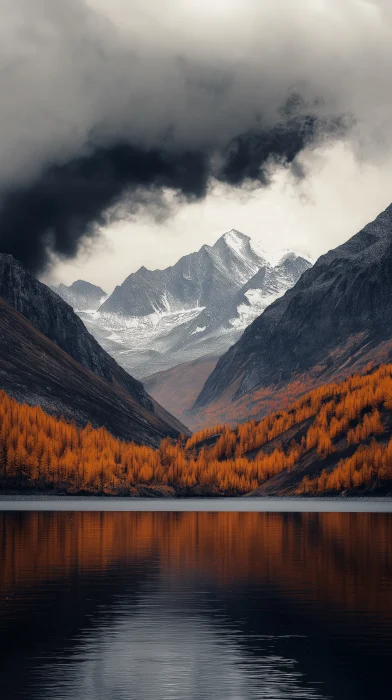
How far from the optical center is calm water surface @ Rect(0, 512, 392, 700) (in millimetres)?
54438

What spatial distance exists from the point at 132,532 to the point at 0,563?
6342cm

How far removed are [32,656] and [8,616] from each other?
Result: 49.3 ft

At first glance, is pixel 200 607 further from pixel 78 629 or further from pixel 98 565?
pixel 98 565

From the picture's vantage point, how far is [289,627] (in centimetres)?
7194

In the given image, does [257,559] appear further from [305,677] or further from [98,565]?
[305,677]

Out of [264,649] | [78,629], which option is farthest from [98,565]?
[264,649]

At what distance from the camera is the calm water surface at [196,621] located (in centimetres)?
5444

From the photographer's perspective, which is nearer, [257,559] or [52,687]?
[52,687]

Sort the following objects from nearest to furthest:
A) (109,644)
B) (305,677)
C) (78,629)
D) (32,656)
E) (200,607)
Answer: (305,677)
(32,656)
(109,644)
(78,629)
(200,607)

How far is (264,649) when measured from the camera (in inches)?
2534

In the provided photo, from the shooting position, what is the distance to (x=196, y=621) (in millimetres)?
75125

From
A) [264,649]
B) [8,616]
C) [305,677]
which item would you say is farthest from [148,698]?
[8,616]

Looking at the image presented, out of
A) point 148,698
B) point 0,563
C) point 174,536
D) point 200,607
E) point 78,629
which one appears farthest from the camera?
point 174,536

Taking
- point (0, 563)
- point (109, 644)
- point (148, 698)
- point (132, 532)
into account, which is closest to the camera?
point (148, 698)
